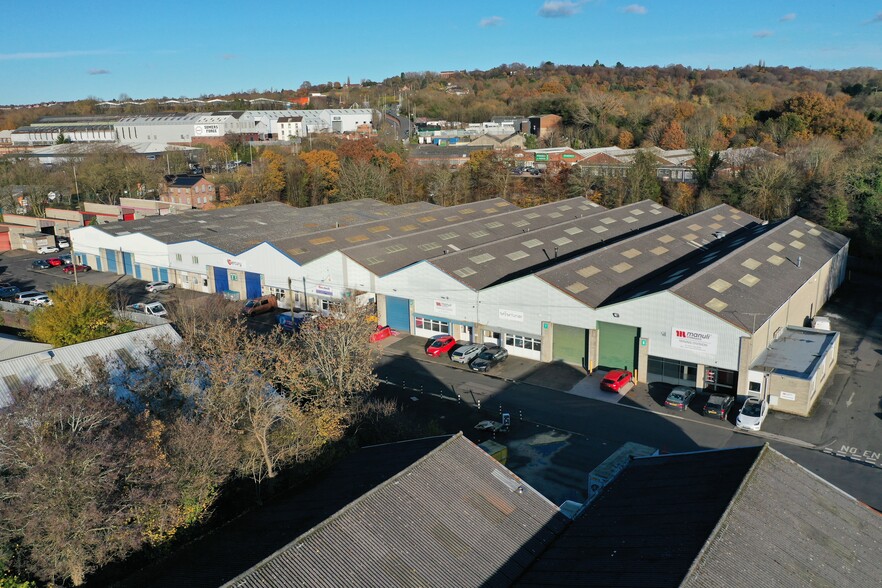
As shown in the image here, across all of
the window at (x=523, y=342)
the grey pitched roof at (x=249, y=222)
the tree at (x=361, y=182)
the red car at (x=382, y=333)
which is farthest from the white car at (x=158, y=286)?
the window at (x=523, y=342)

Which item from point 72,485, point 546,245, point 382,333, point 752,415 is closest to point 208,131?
point 546,245

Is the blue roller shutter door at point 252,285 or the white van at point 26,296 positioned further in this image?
the blue roller shutter door at point 252,285

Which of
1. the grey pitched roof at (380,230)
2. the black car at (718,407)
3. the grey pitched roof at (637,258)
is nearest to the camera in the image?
the black car at (718,407)

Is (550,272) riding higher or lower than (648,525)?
higher

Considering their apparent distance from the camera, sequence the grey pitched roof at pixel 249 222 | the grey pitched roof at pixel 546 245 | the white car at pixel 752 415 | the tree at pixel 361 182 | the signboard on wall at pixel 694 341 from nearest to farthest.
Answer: the white car at pixel 752 415 < the signboard on wall at pixel 694 341 < the grey pitched roof at pixel 546 245 < the grey pitched roof at pixel 249 222 < the tree at pixel 361 182

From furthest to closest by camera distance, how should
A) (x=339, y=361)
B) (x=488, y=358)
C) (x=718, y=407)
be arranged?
1. (x=488, y=358)
2. (x=718, y=407)
3. (x=339, y=361)

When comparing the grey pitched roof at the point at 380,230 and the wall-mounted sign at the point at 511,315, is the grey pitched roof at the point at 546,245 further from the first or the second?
the grey pitched roof at the point at 380,230

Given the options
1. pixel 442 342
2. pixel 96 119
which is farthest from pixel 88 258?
pixel 96 119

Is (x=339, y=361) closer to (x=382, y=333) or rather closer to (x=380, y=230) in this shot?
(x=382, y=333)
